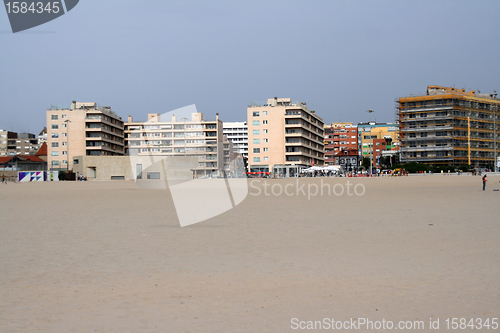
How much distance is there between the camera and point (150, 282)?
7.16 metres

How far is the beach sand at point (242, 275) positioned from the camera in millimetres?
5438

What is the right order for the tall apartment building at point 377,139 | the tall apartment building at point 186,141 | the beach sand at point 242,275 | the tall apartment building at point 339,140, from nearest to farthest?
the beach sand at point 242,275 → the tall apartment building at point 186,141 → the tall apartment building at point 377,139 → the tall apartment building at point 339,140

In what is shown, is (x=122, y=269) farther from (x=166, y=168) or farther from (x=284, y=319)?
(x=166, y=168)

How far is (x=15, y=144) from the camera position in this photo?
16850 cm

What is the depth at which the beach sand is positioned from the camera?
17.8 ft

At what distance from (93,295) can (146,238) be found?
5.56 m

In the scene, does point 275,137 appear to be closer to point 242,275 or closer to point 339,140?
point 339,140

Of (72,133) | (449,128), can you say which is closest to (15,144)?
(72,133)

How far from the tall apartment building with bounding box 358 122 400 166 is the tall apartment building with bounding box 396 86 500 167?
3816cm

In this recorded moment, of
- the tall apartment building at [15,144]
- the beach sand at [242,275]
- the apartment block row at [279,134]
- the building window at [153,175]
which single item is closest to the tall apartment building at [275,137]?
the apartment block row at [279,134]

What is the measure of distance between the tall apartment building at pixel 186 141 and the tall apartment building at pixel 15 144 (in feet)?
217

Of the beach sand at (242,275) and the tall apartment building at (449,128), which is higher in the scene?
the tall apartment building at (449,128)

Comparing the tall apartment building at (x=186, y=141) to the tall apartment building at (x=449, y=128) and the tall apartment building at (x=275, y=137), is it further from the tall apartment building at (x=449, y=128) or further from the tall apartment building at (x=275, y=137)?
the tall apartment building at (x=449, y=128)

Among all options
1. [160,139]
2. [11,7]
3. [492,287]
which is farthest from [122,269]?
[160,139]
